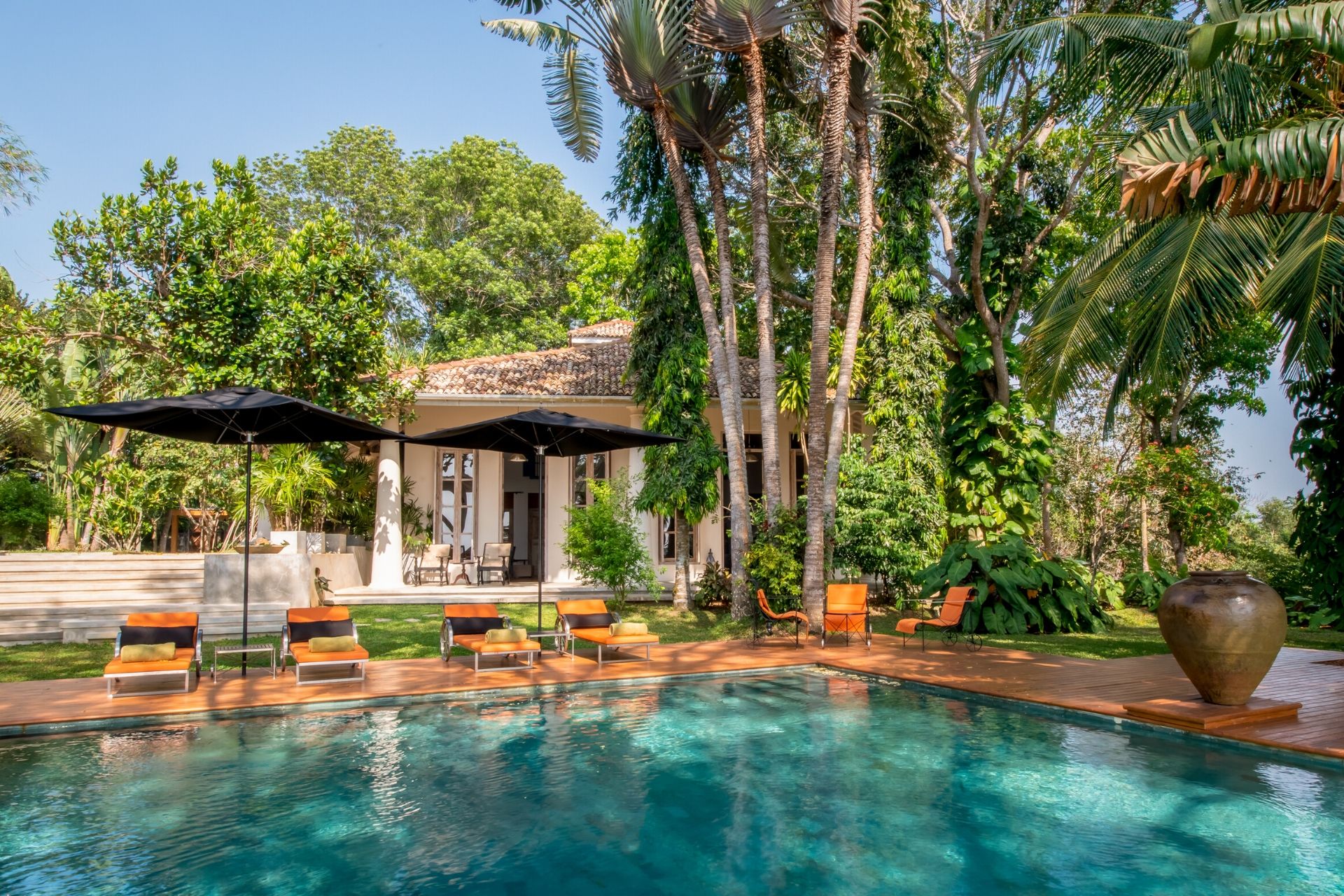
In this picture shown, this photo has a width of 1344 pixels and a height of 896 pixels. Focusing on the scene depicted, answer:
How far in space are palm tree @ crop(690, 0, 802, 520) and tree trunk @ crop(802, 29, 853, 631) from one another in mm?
749

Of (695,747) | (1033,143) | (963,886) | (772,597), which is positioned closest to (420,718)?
(695,747)

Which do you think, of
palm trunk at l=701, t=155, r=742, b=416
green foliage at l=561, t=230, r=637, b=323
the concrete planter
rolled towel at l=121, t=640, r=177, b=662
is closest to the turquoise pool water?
rolled towel at l=121, t=640, r=177, b=662

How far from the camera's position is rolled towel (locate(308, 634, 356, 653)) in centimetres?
895

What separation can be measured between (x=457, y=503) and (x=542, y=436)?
7.99m

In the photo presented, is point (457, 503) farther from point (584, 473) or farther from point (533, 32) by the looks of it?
point (533, 32)

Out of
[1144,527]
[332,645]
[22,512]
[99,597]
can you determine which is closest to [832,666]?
[332,645]

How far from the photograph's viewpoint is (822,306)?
1257 centimetres

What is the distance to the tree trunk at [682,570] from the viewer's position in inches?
641

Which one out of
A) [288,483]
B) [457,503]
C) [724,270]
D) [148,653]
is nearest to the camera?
[148,653]

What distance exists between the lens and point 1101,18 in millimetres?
10289

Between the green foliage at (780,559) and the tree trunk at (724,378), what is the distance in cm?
47

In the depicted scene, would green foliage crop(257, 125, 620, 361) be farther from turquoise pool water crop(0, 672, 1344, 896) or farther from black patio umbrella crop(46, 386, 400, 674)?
turquoise pool water crop(0, 672, 1344, 896)

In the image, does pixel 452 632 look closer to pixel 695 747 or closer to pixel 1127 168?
pixel 695 747

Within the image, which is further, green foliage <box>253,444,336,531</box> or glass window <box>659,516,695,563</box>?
glass window <box>659,516,695,563</box>
